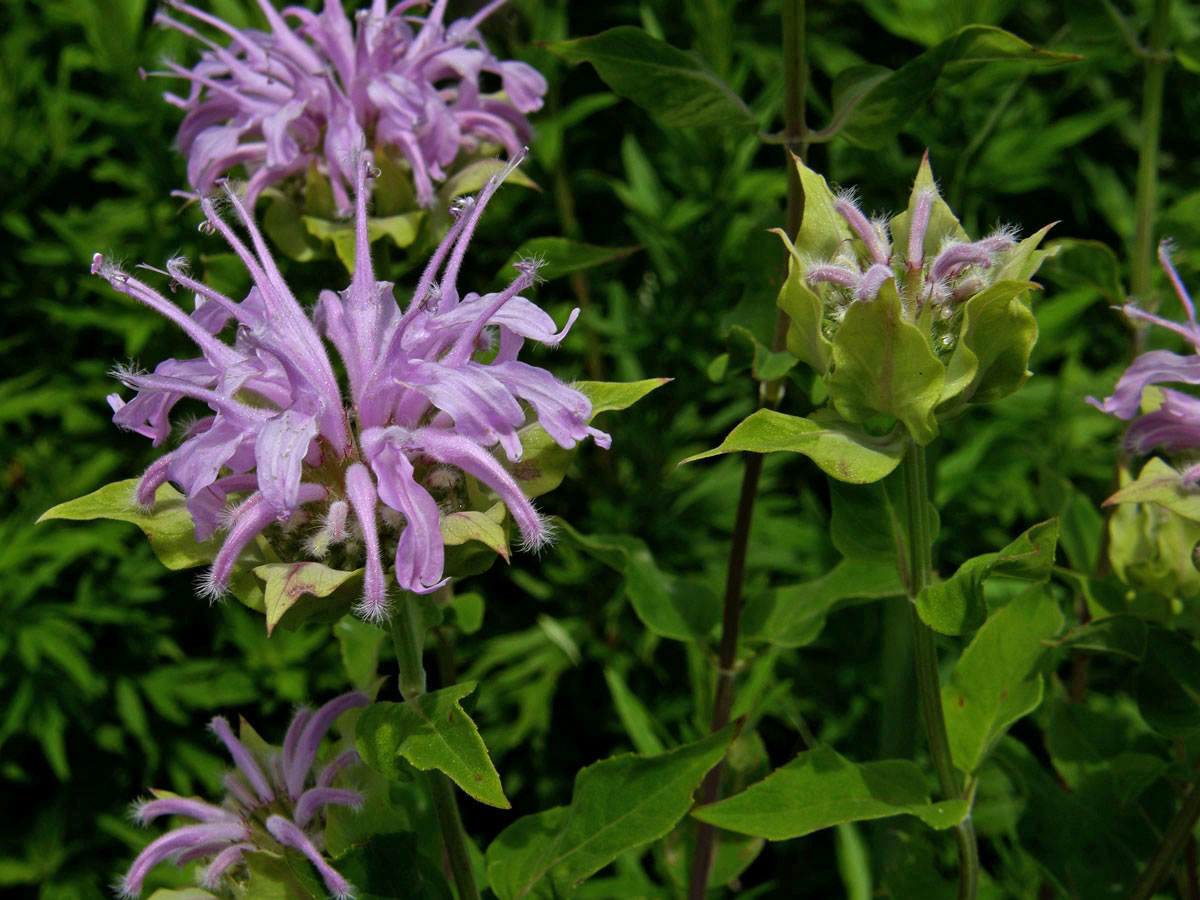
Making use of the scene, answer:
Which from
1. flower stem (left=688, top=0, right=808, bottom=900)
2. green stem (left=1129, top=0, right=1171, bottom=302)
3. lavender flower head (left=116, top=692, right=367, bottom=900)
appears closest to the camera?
lavender flower head (left=116, top=692, right=367, bottom=900)

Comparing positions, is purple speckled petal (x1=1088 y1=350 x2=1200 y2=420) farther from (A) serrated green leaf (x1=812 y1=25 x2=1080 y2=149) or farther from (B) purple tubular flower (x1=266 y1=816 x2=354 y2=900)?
(B) purple tubular flower (x1=266 y1=816 x2=354 y2=900)

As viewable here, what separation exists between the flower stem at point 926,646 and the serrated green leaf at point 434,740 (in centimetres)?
32

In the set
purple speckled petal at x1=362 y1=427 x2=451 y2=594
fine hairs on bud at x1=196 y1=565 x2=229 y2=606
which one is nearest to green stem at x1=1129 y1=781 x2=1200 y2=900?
purple speckled petal at x1=362 y1=427 x2=451 y2=594

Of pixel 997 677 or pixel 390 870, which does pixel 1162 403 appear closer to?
pixel 997 677

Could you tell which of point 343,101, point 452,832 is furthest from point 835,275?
point 343,101

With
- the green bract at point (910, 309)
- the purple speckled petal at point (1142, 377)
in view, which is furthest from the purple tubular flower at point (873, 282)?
the purple speckled petal at point (1142, 377)

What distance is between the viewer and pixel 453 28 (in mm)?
1113

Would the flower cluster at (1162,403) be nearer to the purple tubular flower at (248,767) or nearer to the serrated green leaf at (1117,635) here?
the serrated green leaf at (1117,635)

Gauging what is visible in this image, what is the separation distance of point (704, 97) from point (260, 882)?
690mm

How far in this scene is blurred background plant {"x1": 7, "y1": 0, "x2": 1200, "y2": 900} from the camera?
1437 mm

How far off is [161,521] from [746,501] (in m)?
0.50

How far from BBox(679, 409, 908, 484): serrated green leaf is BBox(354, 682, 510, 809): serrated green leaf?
0.20m

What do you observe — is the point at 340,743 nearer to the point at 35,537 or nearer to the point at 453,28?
the point at 453,28

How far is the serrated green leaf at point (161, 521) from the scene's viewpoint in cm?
A: 68
